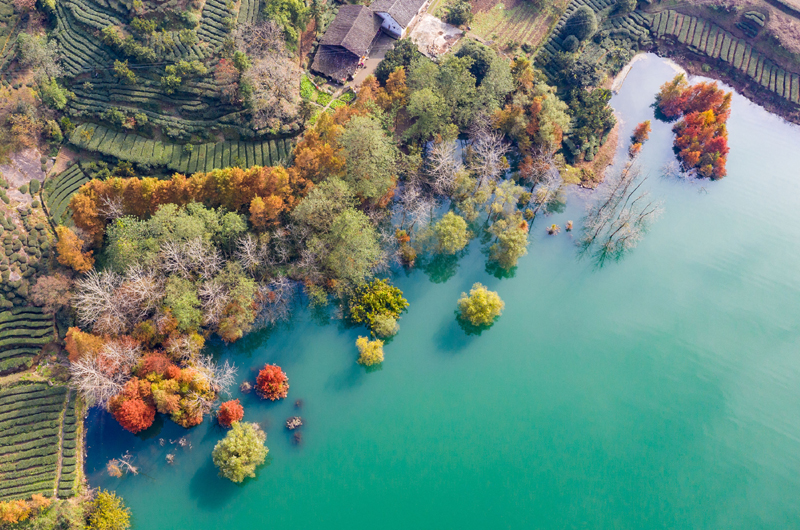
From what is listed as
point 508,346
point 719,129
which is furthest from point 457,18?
point 508,346

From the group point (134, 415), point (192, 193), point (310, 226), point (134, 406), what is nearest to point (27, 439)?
point (134, 415)

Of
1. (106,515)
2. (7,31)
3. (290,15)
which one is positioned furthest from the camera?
(290,15)

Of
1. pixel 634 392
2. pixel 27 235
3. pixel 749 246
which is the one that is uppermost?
A: pixel 749 246

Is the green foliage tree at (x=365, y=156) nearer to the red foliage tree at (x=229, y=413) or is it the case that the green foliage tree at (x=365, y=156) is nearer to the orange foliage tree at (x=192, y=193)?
the orange foliage tree at (x=192, y=193)

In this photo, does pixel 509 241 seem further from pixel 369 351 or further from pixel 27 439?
pixel 27 439

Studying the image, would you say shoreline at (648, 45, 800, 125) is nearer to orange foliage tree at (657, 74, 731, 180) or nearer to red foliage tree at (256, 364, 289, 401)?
orange foliage tree at (657, 74, 731, 180)

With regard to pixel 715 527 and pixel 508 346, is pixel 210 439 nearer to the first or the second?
pixel 508 346
